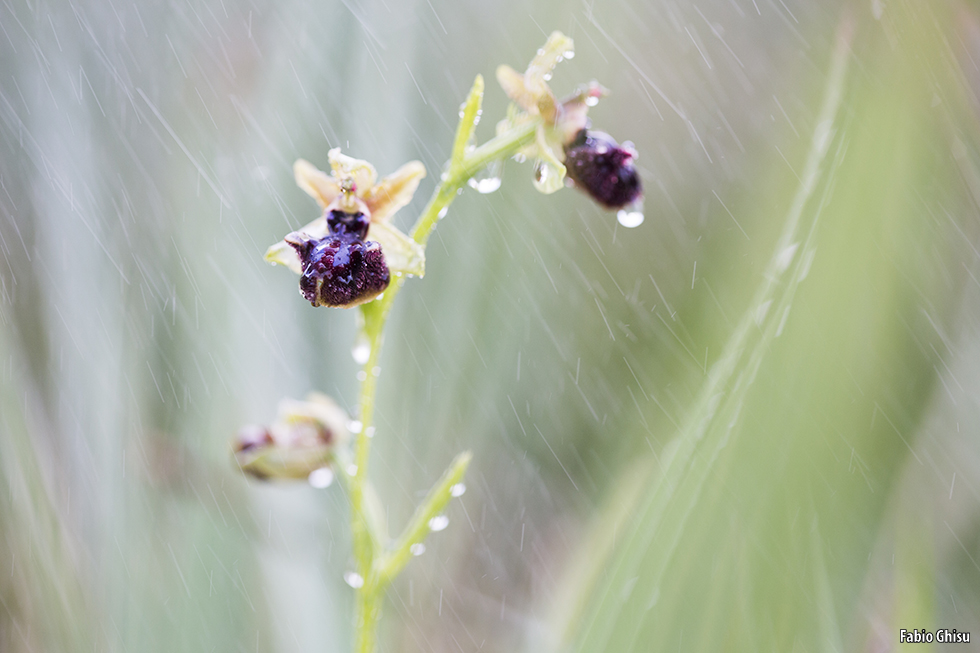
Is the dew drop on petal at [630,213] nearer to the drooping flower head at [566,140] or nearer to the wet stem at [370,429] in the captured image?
the drooping flower head at [566,140]

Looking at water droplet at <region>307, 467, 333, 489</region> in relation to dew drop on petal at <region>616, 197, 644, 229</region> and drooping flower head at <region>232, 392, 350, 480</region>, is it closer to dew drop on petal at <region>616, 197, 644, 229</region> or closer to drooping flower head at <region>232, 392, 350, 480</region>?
drooping flower head at <region>232, 392, 350, 480</region>

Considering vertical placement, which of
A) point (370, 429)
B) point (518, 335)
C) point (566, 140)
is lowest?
point (518, 335)

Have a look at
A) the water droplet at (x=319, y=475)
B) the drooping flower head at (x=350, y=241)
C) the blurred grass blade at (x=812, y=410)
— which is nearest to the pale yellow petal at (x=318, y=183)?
the drooping flower head at (x=350, y=241)

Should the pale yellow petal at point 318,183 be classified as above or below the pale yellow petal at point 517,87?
above

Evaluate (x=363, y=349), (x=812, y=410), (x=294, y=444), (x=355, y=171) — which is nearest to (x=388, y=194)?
(x=355, y=171)

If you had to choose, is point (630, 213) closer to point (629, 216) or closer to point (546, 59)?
point (629, 216)

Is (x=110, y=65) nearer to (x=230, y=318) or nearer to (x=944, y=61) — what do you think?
(x=230, y=318)

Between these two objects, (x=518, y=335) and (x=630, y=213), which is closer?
(x=630, y=213)
